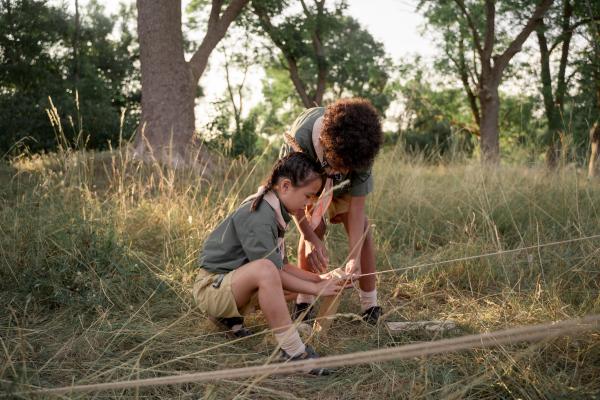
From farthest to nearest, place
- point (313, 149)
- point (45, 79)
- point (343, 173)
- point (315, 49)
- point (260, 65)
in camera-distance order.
Answer: 1. point (260, 65)
2. point (315, 49)
3. point (45, 79)
4. point (313, 149)
5. point (343, 173)

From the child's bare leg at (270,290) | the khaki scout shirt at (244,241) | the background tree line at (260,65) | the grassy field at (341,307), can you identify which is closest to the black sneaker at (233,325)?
the grassy field at (341,307)

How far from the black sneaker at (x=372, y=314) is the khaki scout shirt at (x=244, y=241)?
2.34 feet

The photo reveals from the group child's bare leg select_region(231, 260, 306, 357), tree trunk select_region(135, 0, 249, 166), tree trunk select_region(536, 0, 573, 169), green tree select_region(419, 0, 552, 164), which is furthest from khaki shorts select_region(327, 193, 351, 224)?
tree trunk select_region(536, 0, 573, 169)

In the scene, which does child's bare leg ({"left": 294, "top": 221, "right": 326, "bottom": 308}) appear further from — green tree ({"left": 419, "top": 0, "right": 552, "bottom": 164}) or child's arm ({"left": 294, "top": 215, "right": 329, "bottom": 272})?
green tree ({"left": 419, "top": 0, "right": 552, "bottom": 164})

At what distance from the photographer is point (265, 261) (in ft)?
7.61

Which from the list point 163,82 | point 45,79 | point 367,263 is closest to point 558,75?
point 163,82

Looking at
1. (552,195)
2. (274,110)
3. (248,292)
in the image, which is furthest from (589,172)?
(274,110)

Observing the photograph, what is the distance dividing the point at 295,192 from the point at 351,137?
1.08 ft

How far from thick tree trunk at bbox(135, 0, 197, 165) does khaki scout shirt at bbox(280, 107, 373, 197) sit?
3.57 meters

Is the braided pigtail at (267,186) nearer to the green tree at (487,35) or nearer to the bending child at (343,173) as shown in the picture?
the bending child at (343,173)

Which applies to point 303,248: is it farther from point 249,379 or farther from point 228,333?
point 249,379

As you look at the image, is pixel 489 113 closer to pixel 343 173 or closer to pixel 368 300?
pixel 368 300

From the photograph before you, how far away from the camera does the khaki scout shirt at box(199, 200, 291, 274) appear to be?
2.38 m

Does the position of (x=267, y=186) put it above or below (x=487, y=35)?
below
